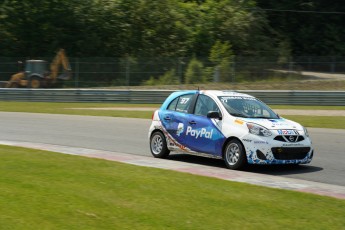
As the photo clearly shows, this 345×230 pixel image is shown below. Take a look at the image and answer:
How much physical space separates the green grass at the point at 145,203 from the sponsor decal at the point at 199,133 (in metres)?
2.30

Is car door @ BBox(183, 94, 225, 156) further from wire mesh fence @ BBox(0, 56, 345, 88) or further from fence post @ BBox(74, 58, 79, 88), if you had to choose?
fence post @ BBox(74, 58, 79, 88)

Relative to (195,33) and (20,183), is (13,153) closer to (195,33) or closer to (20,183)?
(20,183)

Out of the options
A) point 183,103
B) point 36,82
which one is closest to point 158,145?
point 183,103

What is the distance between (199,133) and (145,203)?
4.97m

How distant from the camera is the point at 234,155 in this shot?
11734 millimetres

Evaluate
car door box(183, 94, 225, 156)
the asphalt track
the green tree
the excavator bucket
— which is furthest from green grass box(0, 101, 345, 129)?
car door box(183, 94, 225, 156)

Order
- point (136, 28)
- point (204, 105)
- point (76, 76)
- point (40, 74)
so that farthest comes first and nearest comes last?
1. point (136, 28)
2. point (40, 74)
3. point (76, 76)
4. point (204, 105)

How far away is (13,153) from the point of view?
39.3 feet

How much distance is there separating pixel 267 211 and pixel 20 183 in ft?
11.0

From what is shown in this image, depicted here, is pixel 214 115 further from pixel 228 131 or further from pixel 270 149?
pixel 270 149

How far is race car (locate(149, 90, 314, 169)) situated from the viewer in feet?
37.6

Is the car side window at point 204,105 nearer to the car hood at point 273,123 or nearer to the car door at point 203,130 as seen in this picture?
the car door at point 203,130

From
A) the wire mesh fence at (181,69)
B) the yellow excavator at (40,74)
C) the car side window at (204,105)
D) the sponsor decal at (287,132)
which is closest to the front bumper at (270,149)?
the sponsor decal at (287,132)

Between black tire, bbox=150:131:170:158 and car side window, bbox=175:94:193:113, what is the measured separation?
714 millimetres
